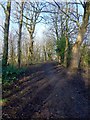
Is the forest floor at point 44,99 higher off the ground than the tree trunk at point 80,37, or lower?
lower

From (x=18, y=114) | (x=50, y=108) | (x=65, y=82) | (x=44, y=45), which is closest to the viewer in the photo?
(x=18, y=114)

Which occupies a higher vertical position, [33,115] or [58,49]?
[58,49]

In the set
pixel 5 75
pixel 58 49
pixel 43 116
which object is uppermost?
pixel 58 49

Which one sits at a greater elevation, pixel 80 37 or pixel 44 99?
A: pixel 80 37

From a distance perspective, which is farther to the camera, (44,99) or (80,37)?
(80,37)

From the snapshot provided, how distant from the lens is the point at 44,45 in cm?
4359

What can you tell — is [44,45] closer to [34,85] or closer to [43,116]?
[34,85]

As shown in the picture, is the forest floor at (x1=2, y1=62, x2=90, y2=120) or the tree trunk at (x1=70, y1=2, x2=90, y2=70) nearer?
the forest floor at (x1=2, y1=62, x2=90, y2=120)

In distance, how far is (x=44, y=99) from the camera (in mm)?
8273

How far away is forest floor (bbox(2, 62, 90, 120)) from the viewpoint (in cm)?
702

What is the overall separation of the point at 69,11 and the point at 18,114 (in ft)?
44.2

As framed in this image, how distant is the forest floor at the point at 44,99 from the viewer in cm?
702

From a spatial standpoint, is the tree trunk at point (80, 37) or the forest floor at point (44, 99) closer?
the forest floor at point (44, 99)

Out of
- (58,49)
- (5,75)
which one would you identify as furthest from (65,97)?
(58,49)
